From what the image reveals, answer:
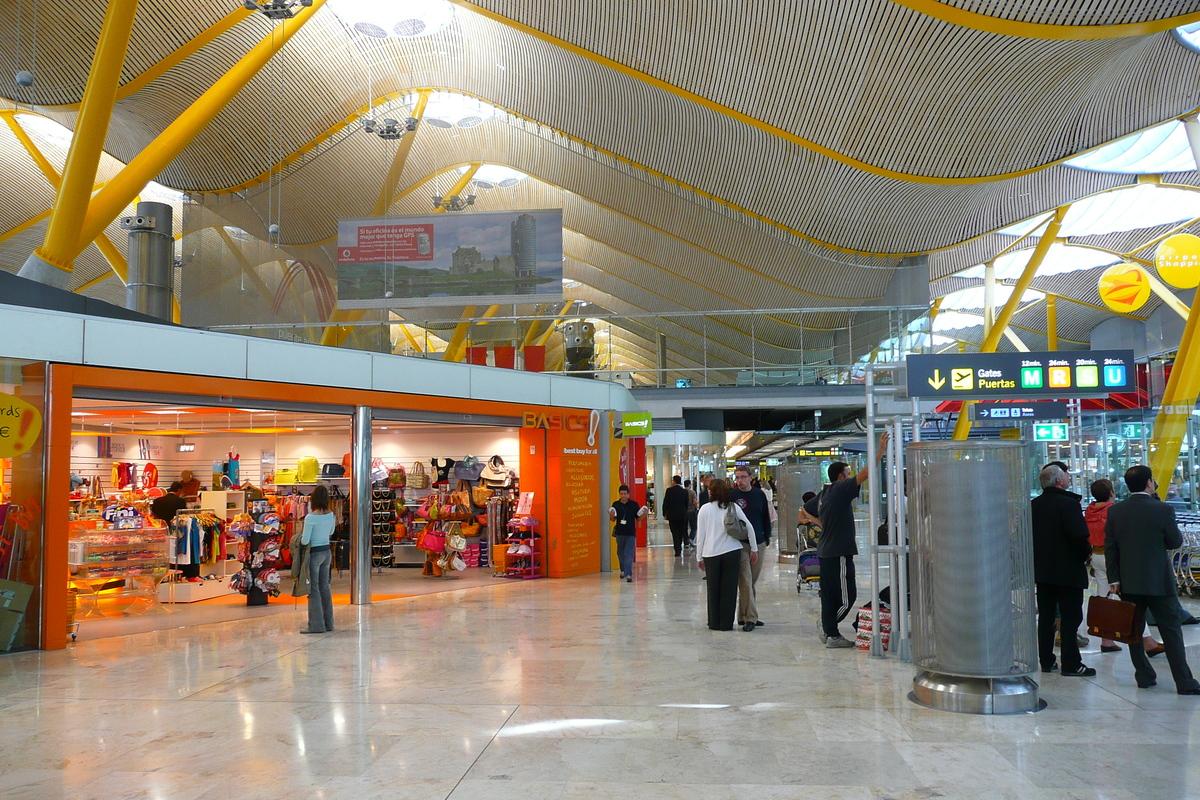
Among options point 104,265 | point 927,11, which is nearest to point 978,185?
point 927,11

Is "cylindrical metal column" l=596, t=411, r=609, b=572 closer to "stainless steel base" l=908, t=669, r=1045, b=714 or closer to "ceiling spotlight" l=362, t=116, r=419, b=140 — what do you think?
"ceiling spotlight" l=362, t=116, r=419, b=140

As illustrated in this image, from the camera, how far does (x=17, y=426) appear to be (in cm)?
812

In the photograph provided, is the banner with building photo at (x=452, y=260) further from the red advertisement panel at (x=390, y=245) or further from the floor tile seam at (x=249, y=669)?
the floor tile seam at (x=249, y=669)

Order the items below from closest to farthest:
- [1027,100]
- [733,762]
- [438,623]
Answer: [733,762], [438,623], [1027,100]

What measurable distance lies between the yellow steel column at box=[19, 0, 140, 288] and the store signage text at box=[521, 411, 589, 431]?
6.27 m

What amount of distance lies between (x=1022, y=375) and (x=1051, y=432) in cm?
1171

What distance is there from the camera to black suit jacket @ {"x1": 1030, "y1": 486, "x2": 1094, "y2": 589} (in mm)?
6238

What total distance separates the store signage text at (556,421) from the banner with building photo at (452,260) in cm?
183

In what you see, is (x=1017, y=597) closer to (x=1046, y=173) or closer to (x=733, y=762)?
(x=733, y=762)

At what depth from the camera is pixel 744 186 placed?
18.7 meters

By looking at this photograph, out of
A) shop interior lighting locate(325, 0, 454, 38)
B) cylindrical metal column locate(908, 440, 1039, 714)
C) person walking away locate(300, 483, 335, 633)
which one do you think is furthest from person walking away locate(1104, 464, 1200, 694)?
shop interior lighting locate(325, 0, 454, 38)

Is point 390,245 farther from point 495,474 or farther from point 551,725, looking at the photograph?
point 551,725

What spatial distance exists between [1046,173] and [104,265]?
28315mm

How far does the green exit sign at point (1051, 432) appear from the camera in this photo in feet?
57.3
